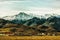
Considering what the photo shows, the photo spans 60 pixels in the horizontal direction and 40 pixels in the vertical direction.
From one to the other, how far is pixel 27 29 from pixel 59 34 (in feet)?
34.1

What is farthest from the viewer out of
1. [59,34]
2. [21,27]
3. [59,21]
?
[59,21]

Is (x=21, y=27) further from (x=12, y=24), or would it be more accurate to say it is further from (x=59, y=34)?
(x=59, y=34)

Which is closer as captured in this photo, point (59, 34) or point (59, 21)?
point (59, 34)

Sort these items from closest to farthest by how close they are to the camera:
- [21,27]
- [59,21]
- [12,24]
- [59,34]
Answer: [59,34]
[21,27]
[12,24]
[59,21]

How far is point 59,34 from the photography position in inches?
1304

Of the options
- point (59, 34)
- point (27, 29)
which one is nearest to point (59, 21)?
point (27, 29)

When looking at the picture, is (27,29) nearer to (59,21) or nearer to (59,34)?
(59,34)

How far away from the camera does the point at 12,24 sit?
44312 millimetres

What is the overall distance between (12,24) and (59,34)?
47.7ft

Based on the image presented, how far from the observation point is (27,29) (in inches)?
1647

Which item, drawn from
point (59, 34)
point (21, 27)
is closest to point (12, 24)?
point (21, 27)

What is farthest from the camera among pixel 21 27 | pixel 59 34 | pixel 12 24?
pixel 12 24

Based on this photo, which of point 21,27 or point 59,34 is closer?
point 59,34

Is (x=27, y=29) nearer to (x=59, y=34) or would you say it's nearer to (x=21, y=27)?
(x=21, y=27)
